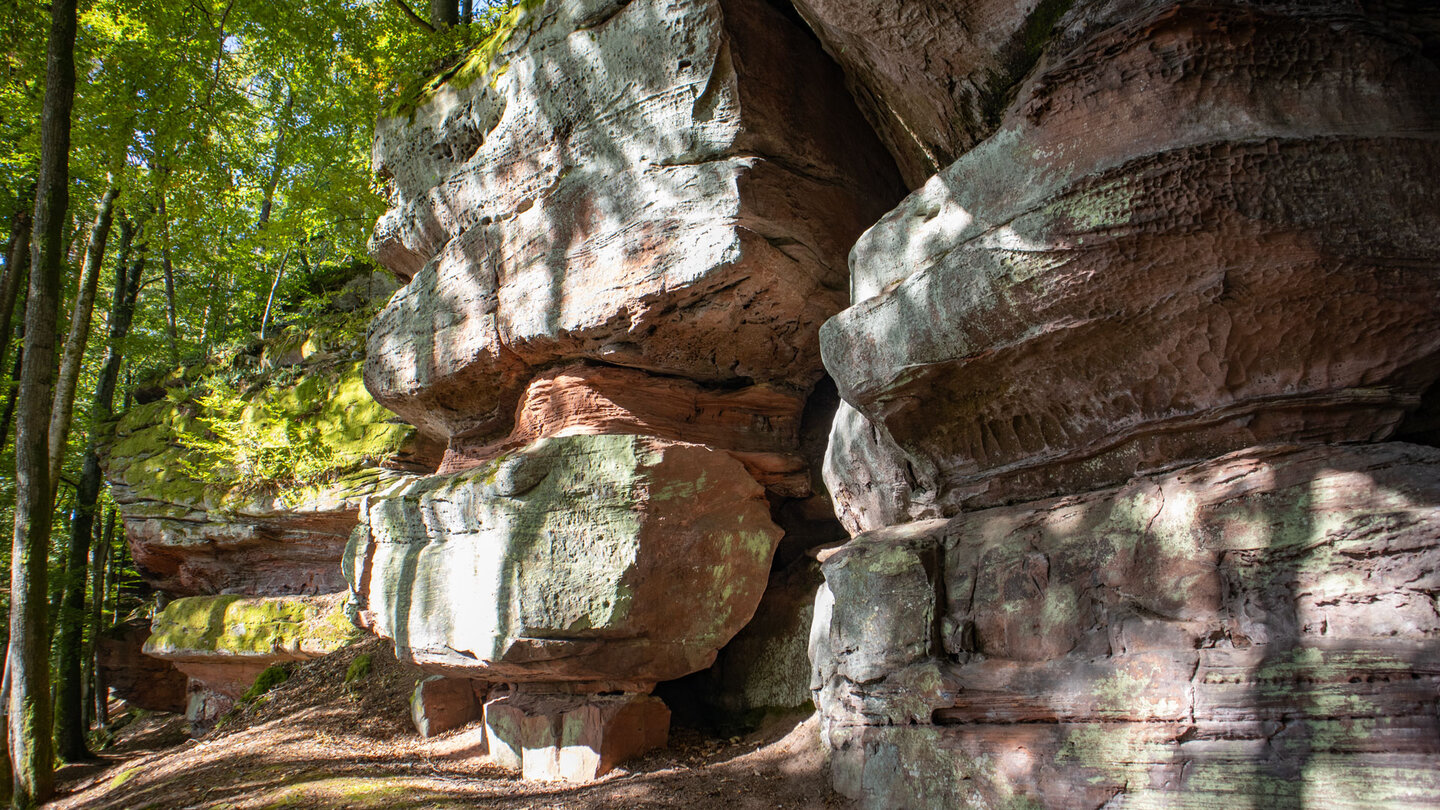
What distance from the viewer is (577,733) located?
19.4ft

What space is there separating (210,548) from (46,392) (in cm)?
401

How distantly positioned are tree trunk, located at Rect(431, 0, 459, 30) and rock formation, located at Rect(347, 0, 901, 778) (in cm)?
459

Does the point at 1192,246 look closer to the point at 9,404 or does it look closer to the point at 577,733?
the point at 577,733

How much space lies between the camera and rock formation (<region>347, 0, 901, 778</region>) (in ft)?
18.9

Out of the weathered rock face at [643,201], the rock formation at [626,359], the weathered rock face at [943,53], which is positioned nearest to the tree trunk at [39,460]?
the rock formation at [626,359]

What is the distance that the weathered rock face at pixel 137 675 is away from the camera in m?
15.3

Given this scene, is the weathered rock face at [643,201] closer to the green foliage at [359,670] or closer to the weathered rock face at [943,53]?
the weathered rock face at [943,53]

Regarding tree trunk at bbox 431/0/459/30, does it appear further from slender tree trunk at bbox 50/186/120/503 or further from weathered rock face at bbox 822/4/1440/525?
weathered rock face at bbox 822/4/1440/525

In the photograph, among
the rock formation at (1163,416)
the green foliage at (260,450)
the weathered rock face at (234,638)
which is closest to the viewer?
the rock formation at (1163,416)

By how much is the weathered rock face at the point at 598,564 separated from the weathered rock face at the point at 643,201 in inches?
39.8

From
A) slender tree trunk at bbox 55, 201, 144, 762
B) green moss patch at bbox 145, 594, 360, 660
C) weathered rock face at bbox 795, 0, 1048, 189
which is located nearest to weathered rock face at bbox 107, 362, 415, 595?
green moss patch at bbox 145, 594, 360, 660

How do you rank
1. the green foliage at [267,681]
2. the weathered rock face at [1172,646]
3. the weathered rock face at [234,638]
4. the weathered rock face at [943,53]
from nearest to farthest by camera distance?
the weathered rock face at [1172,646]
the weathered rock face at [943,53]
the green foliage at [267,681]
the weathered rock face at [234,638]

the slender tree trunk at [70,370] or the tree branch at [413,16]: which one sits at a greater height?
the tree branch at [413,16]

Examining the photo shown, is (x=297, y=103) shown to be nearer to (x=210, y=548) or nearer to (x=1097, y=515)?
(x=210, y=548)
